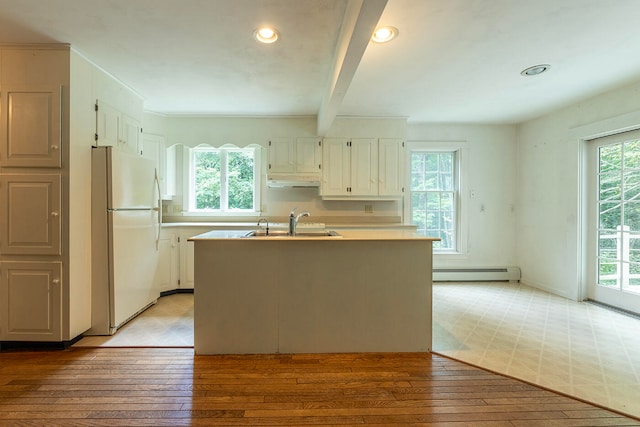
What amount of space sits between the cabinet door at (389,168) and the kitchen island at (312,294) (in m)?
1.96

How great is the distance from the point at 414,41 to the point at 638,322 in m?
3.41

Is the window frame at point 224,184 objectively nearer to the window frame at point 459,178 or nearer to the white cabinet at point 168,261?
the white cabinet at point 168,261

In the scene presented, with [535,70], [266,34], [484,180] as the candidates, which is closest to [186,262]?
[266,34]

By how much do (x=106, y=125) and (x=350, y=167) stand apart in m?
2.76

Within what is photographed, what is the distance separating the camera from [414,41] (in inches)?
89.4

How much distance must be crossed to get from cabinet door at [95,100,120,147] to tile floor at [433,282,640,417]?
11.1 ft

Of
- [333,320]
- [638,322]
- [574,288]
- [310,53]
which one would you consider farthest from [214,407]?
[574,288]

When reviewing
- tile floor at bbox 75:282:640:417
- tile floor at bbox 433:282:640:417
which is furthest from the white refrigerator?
tile floor at bbox 433:282:640:417

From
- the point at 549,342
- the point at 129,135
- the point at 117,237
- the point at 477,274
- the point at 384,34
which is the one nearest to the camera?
the point at 384,34

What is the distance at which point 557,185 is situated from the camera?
12.9 feet

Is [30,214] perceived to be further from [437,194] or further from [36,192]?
[437,194]

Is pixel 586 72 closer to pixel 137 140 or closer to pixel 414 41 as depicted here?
pixel 414 41

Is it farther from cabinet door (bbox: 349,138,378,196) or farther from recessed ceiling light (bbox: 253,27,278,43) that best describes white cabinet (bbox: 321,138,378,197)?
recessed ceiling light (bbox: 253,27,278,43)

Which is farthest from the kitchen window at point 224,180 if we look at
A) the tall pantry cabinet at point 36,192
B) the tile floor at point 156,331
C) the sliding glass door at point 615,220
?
the sliding glass door at point 615,220
